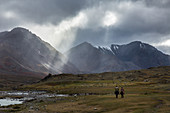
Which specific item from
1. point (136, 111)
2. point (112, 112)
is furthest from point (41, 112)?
point (136, 111)

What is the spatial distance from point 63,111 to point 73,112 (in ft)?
8.67

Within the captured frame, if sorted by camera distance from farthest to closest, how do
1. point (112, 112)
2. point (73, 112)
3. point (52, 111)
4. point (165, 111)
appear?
point (52, 111) → point (73, 112) → point (112, 112) → point (165, 111)

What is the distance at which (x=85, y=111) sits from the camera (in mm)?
38000

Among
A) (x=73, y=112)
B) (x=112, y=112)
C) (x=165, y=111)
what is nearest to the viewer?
(x=165, y=111)

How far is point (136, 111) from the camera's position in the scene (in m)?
33.8

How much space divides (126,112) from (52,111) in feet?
47.7

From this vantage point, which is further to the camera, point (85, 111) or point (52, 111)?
point (52, 111)

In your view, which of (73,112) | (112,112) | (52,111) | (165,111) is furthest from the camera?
(52,111)

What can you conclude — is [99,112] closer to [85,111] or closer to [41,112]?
[85,111]

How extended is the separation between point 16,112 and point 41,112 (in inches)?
216

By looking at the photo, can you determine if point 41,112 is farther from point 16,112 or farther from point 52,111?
point 16,112

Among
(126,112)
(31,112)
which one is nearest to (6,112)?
(31,112)

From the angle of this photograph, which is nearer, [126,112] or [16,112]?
[126,112]

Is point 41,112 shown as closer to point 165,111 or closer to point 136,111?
point 136,111
